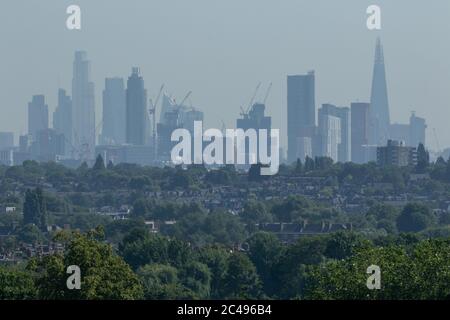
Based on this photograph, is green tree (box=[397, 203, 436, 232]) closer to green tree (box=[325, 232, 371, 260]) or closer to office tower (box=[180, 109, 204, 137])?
office tower (box=[180, 109, 204, 137])

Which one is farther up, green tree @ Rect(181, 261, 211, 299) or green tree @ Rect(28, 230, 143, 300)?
green tree @ Rect(28, 230, 143, 300)

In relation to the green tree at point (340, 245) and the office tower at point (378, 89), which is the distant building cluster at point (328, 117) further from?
the green tree at point (340, 245)

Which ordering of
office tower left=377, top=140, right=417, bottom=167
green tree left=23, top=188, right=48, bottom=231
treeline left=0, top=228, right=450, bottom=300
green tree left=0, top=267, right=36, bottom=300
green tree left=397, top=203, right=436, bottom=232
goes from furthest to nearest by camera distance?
office tower left=377, top=140, right=417, bottom=167 → green tree left=23, top=188, right=48, bottom=231 → green tree left=397, top=203, right=436, bottom=232 → green tree left=0, top=267, right=36, bottom=300 → treeline left=0, top=228, right=450, bottom=300

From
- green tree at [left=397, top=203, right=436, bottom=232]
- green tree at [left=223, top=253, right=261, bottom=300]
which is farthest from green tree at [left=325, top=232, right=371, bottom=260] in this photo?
green tree at [left=397, top=203, right=436, bottom=232]

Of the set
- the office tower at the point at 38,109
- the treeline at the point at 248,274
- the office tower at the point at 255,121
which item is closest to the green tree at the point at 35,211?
the office tower at the point at 255,121

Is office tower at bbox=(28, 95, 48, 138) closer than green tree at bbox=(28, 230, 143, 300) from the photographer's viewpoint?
No

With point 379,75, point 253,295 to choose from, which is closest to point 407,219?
point 379,75

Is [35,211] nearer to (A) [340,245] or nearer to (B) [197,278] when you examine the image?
(A) [340,245]
